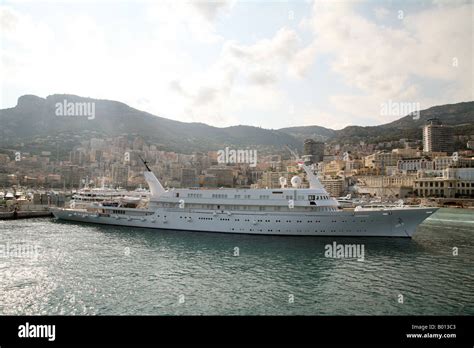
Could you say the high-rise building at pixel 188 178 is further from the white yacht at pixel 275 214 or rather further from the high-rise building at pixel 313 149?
the high-rise building at pixel 313 149

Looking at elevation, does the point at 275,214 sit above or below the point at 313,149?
below

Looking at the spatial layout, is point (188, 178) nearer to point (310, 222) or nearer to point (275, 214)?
point (275, 214)

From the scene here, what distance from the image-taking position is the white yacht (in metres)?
20.7

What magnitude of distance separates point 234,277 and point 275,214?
32.1 feet

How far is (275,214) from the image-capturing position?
71.8 ft

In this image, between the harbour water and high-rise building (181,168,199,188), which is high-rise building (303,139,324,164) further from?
the harbour water

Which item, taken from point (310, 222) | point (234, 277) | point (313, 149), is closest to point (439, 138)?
point (313, 149)

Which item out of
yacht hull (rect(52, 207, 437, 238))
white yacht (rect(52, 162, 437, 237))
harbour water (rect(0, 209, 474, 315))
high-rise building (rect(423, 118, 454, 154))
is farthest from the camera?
high-rise building (rect(423, 118, 454, 154))

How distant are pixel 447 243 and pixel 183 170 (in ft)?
241

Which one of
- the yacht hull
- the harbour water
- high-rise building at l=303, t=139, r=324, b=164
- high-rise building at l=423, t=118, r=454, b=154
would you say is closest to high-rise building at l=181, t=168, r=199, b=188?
the yacht hull

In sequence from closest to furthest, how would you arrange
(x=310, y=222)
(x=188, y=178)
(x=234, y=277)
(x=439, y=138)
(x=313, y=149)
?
(x=234, y=277) < (x=310, y=222) < (x=188, y=178) < (x=439, y=138) < (x=313, y=149)

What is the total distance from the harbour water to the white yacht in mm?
943

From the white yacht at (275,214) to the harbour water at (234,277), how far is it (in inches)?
37.1
